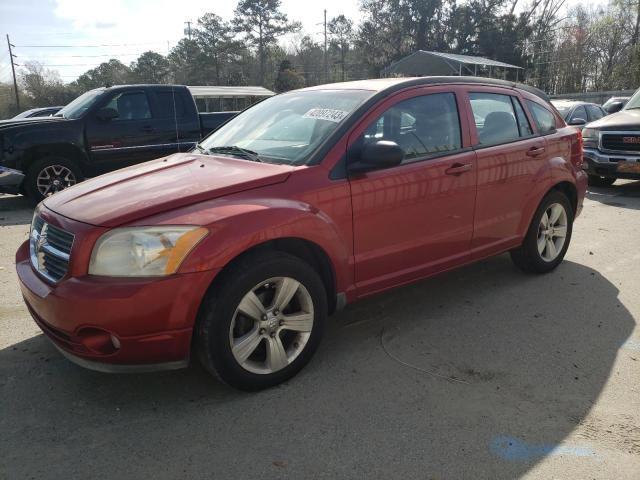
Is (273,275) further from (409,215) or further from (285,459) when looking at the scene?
(409,215)

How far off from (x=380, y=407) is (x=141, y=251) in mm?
1478

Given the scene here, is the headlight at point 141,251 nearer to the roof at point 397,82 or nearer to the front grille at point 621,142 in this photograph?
the roof at point 397,82

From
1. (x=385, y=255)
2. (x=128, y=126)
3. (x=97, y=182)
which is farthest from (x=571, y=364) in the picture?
(x=128, y=126)

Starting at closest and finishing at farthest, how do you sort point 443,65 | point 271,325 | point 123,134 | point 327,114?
point 271,325, point 327,114, point 123,134, point 443,65

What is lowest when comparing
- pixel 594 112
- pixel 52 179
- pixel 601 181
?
pixel 601 181

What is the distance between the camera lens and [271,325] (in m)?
2.91

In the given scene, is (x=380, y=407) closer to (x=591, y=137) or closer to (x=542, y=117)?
(x=542, y=117)

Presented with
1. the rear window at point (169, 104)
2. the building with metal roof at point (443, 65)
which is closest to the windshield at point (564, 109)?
the rear window at point (169, 104)

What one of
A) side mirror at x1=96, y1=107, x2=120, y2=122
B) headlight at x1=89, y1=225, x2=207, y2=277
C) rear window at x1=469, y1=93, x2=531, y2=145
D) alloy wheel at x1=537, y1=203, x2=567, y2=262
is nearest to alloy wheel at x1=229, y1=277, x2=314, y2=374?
headlight at x1=89, y1=225, x2=207, y2=277

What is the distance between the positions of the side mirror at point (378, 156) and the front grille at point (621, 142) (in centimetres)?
738

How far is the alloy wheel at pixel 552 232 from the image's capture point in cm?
477

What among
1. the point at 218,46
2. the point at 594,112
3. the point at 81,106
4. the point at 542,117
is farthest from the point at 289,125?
the point at 218,46

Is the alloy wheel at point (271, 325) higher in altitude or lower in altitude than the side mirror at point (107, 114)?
lower

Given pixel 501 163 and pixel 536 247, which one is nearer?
pixel 501 163
